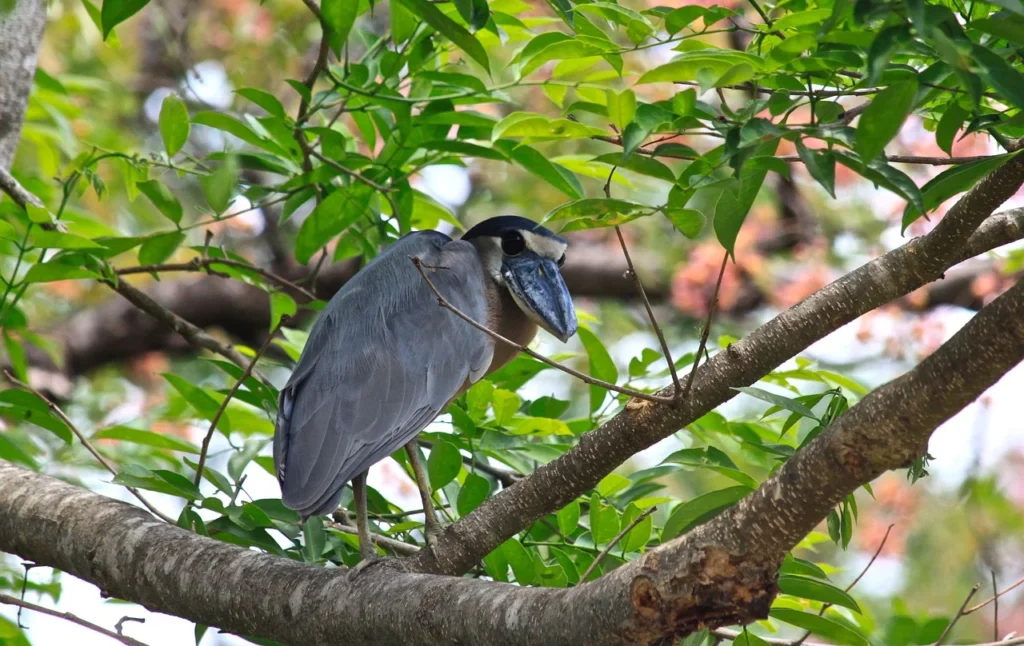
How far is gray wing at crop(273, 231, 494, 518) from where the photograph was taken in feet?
8.50

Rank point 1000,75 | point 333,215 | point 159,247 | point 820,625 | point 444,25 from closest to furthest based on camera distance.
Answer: point 1000,75 < point 444,25 < point 820,625 < point 333,215 < point 159,247

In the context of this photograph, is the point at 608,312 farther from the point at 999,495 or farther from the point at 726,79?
the point at 726,79

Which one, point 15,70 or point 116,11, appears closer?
point 116,11

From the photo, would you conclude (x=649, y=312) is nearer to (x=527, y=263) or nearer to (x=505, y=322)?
(x=527, y=263)

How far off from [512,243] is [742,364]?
4.87 ft

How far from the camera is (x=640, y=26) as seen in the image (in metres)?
1.84

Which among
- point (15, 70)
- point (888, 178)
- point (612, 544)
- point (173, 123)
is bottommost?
point (612, 544)

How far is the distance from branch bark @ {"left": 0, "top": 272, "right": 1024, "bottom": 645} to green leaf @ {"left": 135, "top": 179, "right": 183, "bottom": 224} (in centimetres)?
85

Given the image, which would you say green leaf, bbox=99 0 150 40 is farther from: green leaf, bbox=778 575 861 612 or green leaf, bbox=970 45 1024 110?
green leaf, bbox=778 575 861 612

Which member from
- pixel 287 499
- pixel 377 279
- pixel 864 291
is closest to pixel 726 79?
pixel 864 291

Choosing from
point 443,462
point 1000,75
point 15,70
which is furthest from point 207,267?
point 1000,75

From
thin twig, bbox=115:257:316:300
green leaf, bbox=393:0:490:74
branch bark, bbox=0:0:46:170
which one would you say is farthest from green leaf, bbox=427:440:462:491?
branch bark, bbox=0:0:46:170

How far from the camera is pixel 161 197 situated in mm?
2680

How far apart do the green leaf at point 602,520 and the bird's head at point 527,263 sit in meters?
0.87
